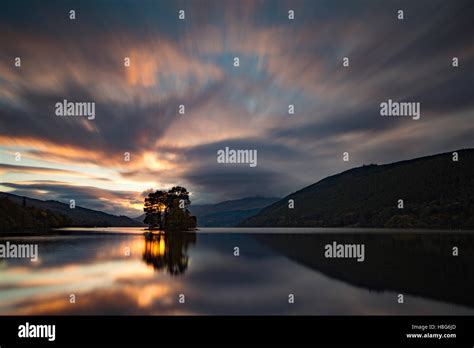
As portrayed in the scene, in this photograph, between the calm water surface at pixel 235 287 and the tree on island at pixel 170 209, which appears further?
the tree on island at pixel 170 209

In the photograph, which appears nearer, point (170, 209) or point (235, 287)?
point (235, 287)

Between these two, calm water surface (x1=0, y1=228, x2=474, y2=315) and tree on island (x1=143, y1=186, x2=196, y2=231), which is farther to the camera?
tree on island (x1=143, y1=186, x2=196, y2=231)

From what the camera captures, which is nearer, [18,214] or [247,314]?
[247,314]

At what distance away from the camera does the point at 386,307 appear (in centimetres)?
1619

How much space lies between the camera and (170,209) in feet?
426

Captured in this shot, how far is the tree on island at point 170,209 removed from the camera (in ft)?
409

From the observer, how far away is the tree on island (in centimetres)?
12475

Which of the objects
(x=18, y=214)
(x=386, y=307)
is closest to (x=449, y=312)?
(x=386, y=307)
